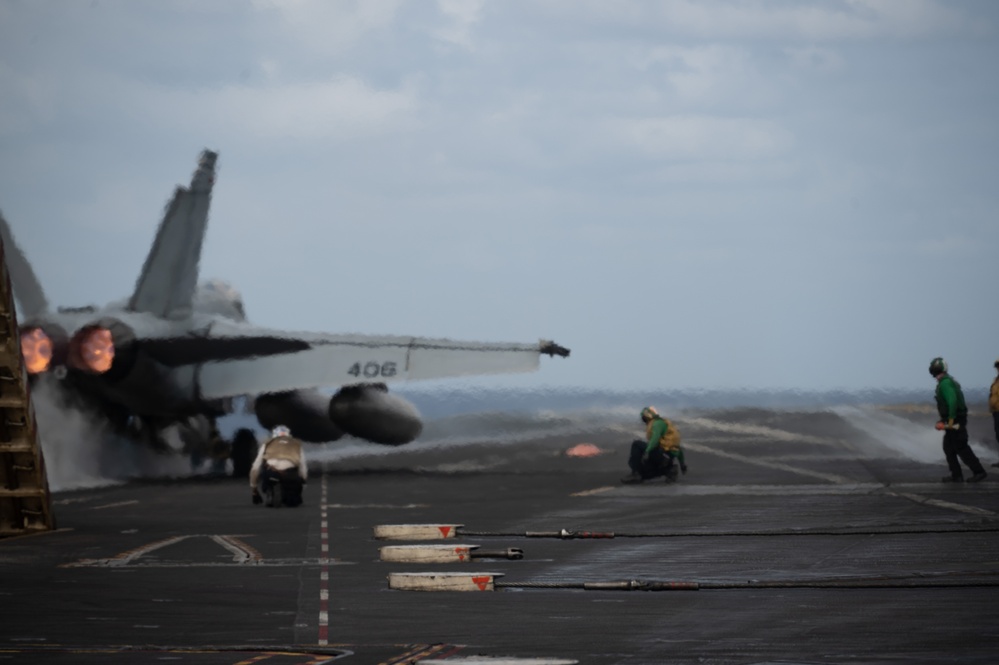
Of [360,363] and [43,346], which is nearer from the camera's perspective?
[43,346]

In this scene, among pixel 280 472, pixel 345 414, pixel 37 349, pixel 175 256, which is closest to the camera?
pixel 280 472

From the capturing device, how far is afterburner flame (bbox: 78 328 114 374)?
3606 centimetres

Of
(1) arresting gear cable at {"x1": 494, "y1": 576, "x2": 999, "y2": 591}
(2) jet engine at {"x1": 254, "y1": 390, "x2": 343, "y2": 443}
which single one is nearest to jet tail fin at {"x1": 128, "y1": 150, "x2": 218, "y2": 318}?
(2) jet engine at {"x1": 254, "y1": 390, "x2": 343, "y2": 443}

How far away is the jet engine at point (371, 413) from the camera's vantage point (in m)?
40.8

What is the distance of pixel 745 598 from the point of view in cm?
1493

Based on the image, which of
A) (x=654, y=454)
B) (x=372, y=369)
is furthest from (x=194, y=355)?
(x=654, y=454)

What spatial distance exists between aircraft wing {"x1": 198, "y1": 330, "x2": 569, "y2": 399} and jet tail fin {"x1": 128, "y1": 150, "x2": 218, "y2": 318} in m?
2.02

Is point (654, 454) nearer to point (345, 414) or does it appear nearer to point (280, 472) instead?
point (345, 414)

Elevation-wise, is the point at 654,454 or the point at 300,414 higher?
the point at 300,414

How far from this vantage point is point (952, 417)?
30609mm

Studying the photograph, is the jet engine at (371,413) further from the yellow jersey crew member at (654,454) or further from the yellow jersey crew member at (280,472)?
the yellow jersey crew member at (280,472)

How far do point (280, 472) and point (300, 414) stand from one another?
12909 mm

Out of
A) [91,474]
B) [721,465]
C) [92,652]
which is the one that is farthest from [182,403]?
[92,652]

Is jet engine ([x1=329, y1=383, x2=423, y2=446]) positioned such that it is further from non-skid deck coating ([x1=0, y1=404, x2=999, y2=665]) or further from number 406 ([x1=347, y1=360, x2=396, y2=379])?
non-skid deck coating ([x1=0, y1=404, x2=999, y2=665])
